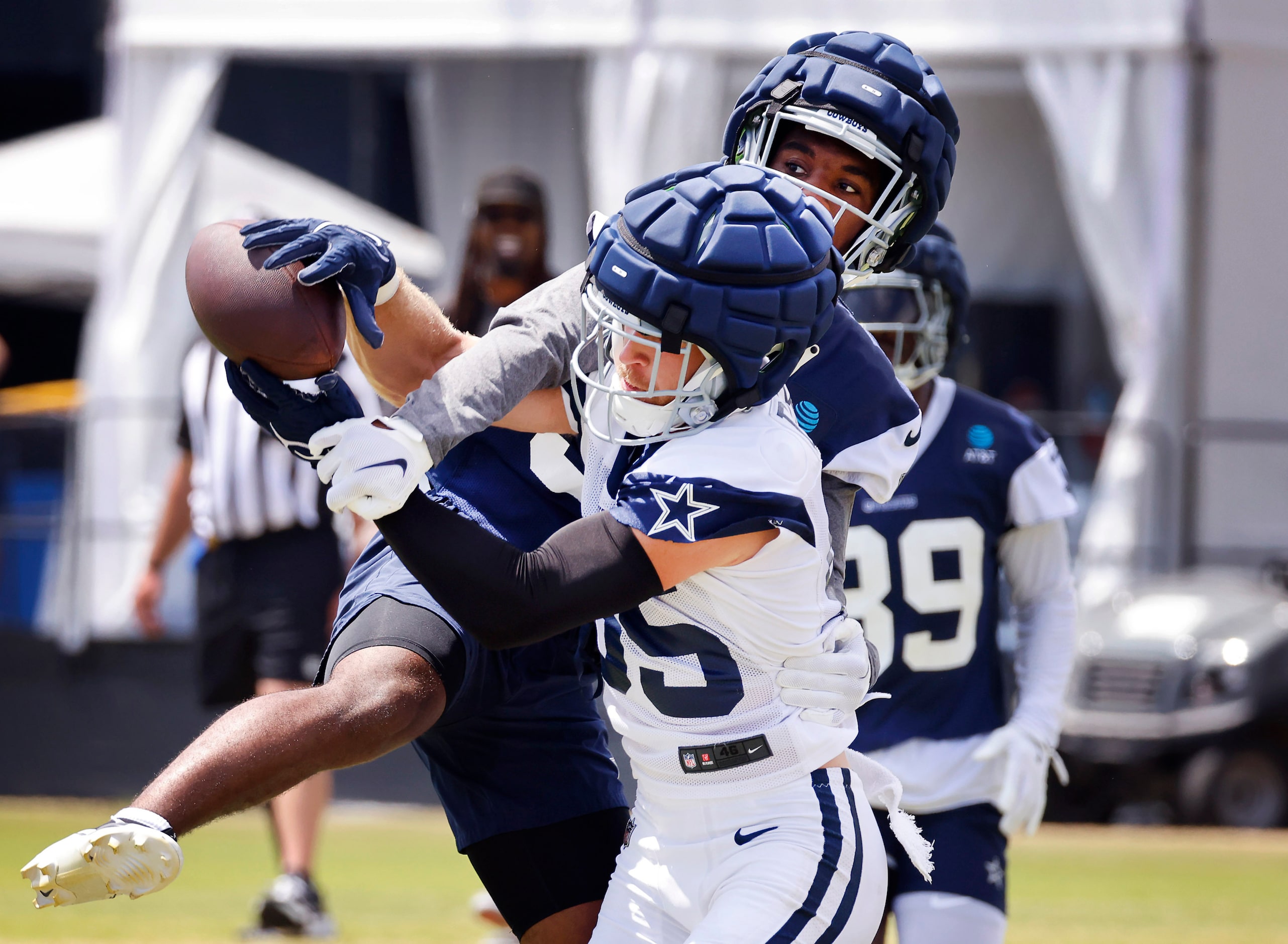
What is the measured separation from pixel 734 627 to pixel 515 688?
0.58 meters

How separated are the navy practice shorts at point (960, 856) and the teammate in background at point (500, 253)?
224 centimetres

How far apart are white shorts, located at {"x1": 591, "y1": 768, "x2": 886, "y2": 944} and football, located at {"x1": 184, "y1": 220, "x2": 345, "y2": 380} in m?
0.80

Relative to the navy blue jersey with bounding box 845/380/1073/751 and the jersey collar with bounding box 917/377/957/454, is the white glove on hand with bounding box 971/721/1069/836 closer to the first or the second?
the navy blue jersey with bounding box 845/380/1073/751

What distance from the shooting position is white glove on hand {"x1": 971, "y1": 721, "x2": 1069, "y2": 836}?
3.58m

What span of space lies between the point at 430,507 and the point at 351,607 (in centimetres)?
60

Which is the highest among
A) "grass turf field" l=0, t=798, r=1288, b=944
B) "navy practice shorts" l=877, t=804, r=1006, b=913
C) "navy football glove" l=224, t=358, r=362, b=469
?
"navy football glove" l=224, t=358, r=362, b=469

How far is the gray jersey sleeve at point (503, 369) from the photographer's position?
2.44 m

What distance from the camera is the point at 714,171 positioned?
97.2 inches

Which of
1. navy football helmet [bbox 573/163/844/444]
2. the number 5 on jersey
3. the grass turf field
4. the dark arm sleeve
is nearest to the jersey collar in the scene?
the number 5 on jersey

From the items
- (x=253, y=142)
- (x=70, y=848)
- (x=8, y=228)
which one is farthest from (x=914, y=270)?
(x=253, y=142)

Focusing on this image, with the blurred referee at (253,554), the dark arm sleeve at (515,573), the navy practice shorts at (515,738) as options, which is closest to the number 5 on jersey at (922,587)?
the navy practice shorts at (515,738)

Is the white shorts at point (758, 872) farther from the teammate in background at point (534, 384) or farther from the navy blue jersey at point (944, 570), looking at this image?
the navy blue jersey at point (944, 570)

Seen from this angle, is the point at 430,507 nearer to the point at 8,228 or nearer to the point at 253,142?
the point at 8,228

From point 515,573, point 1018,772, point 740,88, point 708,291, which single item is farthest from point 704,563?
point 740,88
